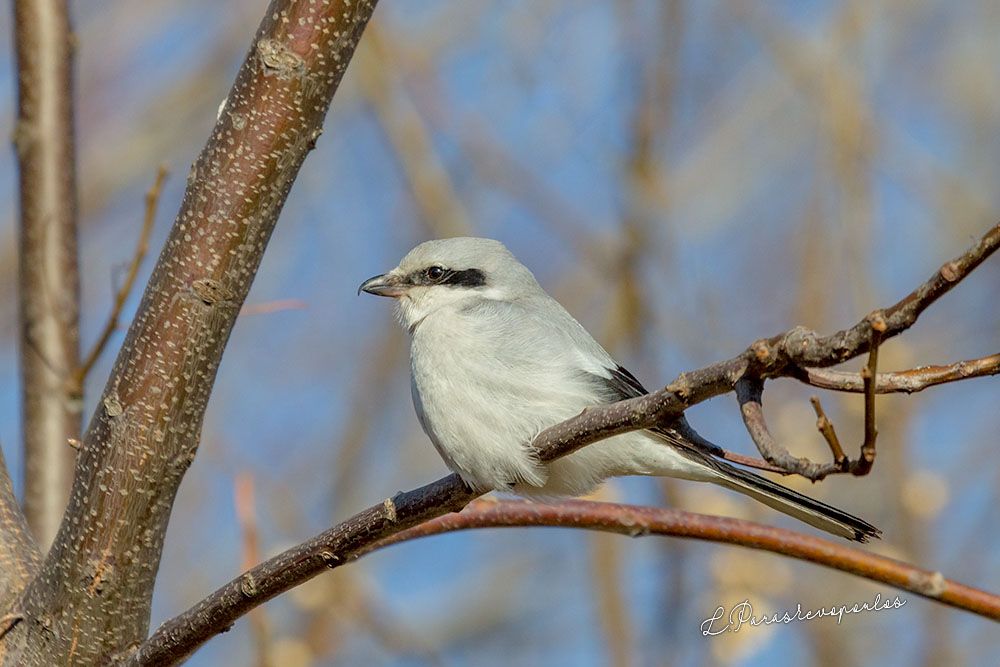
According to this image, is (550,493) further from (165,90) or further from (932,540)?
(165,90)

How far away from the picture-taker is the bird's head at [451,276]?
3.48m

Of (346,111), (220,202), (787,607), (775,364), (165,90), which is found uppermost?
(165,90)

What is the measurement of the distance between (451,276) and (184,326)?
1549mm

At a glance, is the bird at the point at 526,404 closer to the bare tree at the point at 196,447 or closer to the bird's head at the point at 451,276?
the bird's head at the point at 451,276

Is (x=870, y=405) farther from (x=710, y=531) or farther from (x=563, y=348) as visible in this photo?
(x=563, y=348)

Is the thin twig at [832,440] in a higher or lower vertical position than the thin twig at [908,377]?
lower

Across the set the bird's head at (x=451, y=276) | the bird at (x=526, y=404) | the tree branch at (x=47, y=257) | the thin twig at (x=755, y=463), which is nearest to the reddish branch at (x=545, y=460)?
the thin twig at (x=755, y=463)

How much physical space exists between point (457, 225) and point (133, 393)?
3093 mm

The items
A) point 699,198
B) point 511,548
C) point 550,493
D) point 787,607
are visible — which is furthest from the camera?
point 511,548

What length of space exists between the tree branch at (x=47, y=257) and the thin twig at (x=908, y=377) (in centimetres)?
208

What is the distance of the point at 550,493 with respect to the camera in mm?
2908

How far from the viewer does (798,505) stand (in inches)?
95.0

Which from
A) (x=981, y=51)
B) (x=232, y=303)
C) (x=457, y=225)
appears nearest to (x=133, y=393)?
(x=232, y=303)

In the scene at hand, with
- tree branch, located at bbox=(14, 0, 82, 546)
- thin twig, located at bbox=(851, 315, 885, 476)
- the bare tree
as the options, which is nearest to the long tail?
the bare tree
